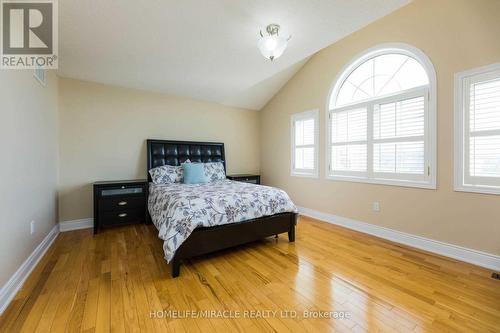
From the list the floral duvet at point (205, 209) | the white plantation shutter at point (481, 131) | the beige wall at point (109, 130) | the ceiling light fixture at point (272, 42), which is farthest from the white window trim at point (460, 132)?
the beige wall at point (109, 130)

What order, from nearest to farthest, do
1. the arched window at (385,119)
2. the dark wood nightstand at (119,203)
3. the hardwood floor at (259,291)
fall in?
the hardwood floor at (259,291) → the arched window at (385,119) → the dark wood nightstand at (119,203)

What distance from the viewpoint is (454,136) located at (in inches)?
91.4

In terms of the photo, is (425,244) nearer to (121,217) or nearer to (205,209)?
(205,209)

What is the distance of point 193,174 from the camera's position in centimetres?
350

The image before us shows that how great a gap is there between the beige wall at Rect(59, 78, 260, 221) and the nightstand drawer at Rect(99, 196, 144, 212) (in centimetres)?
51

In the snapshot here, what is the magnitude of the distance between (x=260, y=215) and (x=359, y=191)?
1.71 m

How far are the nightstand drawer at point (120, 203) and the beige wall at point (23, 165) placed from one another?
0.59m

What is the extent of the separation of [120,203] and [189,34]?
2.61m

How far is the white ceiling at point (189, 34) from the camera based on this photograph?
6.14 ft

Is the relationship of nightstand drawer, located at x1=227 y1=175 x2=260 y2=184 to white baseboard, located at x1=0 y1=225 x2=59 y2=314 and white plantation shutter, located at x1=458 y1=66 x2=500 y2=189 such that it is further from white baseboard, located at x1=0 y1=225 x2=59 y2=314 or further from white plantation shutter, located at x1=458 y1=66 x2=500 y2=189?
white plantation shutter, located at x1=458 y1=66 x2=500 y2=189

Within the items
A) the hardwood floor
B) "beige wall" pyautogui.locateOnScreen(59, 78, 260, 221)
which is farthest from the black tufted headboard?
the hardwood floor

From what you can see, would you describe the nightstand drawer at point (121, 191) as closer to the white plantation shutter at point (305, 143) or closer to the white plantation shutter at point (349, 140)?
the white plantation shutter at point (305, 143)

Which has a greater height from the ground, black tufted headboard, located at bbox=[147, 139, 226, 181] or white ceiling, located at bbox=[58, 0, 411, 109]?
white ceiling, located at bbox=[58, 0, 411, 109]

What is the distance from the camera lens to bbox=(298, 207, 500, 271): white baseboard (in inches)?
84.2
